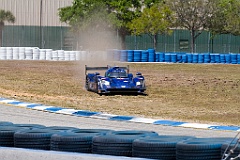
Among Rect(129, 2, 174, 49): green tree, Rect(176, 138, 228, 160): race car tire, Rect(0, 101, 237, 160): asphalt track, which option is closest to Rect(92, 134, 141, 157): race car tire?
Rect(176, 138, 228, 160): race car tire

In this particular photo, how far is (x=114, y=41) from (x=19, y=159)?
50.4m

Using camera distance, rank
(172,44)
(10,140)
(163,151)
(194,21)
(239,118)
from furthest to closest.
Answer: (172,44) → (194,21) → (239,118) → (10,140) → (163,151)

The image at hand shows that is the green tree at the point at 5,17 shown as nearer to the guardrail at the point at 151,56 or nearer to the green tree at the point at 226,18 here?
the guardrail at the point at 151,56

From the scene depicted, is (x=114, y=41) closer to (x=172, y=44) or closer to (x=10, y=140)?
(x=172, y=44)

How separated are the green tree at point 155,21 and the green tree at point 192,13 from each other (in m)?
0.65

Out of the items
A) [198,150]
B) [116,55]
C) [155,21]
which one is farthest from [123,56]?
[198,150]

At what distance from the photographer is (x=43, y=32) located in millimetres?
63156

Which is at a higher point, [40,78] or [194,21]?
[194,21]

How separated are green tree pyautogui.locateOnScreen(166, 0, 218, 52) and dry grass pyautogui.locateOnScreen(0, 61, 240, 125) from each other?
1508 cm

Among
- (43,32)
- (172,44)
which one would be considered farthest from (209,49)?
(43,32)

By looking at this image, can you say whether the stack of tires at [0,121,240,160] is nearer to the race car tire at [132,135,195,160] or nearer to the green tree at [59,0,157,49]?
the race car tire at [132,135,195,160]

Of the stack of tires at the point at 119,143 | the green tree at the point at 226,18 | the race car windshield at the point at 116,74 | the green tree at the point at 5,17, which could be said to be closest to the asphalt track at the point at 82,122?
the race car windshield at the point at 116,74

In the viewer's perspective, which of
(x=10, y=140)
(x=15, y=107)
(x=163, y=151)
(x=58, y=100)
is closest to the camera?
(x=163, y=151)

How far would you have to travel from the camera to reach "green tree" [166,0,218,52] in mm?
54875
